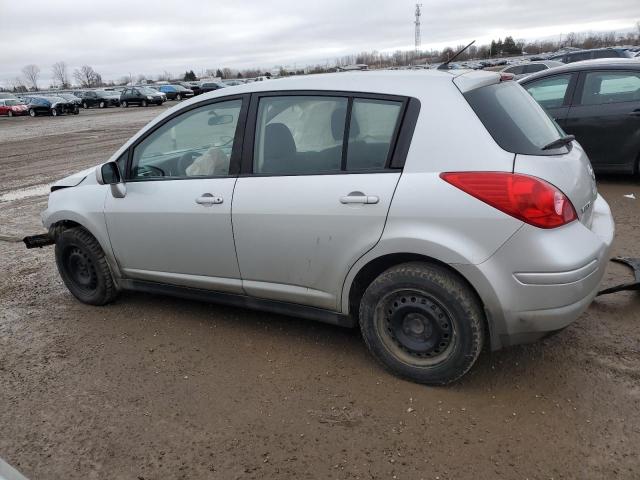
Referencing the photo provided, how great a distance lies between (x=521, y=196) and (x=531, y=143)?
16.8 inches

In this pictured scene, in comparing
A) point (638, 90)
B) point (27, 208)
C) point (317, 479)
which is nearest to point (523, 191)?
point (317, 479)

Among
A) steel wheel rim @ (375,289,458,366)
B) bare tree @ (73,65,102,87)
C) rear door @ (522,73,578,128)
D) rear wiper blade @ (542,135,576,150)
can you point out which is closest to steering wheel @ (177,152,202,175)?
steel wheel rim @ (375,289,458,366)

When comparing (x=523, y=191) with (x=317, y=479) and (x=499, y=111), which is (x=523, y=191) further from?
(x=317, y=479)

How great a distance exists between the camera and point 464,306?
9.04ft

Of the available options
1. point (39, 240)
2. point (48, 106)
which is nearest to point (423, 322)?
point (39, 240)

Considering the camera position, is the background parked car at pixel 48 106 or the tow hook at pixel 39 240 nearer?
the tow hook at pixel 39 240

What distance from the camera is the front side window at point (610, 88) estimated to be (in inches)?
269

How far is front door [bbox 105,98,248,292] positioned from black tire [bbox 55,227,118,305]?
24cm

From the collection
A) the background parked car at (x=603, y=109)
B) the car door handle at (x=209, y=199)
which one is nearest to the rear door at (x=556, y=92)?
the background parked car at (x=603, y=109)

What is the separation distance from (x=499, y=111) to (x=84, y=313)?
351 cm

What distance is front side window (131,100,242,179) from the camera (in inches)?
140

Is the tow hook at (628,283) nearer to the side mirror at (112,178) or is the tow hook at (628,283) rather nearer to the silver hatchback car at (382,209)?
the silver hatchback car at (382,209)

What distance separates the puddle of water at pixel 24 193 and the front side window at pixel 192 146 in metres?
6.61

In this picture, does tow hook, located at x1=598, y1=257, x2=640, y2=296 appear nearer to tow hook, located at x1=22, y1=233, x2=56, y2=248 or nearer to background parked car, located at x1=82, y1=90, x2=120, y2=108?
tow hook, located at x1=22, y1=233, x2=56, y2=248
